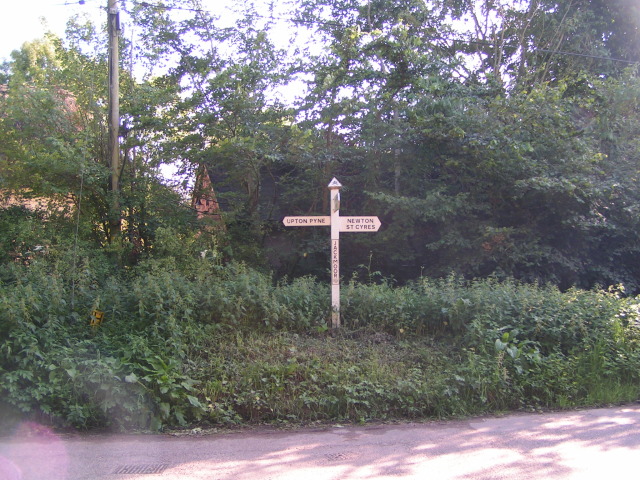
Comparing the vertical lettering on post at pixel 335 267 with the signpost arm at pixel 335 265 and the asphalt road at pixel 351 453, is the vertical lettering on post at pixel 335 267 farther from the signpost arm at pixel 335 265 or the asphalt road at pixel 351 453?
the asphalt road at pixel 351 453

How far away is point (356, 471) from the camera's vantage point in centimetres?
480

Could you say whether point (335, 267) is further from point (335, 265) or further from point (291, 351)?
point (291, 351)

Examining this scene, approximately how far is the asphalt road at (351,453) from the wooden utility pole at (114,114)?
6932mm

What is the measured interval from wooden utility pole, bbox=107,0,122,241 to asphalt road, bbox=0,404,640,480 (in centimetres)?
693

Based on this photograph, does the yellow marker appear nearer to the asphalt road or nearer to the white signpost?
the asphalt road

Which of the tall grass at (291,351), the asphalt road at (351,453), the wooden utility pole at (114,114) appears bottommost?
the asphalt road at (351,453)

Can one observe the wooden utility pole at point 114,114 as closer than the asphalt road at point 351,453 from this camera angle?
No

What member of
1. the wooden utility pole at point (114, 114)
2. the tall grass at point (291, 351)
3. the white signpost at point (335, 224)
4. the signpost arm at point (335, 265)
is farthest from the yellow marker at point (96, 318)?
the wooden utility pole at point (114, 114)

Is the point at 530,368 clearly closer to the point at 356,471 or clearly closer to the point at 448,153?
the point at 356,471

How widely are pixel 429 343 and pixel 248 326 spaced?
268 centimetres

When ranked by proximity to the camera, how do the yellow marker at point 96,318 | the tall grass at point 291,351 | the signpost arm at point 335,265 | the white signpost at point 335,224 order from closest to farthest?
the tall grass at point 291,351 < the yellow marker at point 96,318 < the signpost arm at point 335,265 < the white signpost at point 335,224

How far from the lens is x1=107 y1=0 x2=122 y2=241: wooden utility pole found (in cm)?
1177

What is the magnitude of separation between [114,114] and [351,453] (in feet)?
31.4

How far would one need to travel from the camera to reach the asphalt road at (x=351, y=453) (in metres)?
4.75
